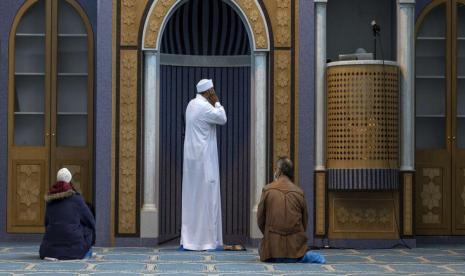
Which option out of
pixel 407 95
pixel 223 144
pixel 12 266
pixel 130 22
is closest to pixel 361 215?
pixel 407 95

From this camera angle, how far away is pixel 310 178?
13031 mm

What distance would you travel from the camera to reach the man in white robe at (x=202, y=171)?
12633 millimetres

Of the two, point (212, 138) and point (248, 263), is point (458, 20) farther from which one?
point (248, 263)

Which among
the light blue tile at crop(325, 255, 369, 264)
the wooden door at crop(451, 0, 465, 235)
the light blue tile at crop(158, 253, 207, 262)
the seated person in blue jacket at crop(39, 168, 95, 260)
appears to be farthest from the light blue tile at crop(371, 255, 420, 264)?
the seated person in blue jacket at crop(39, 168, 95, 260)

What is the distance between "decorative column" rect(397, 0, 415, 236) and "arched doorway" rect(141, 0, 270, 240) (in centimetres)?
160

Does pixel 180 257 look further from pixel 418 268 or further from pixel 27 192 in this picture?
pixel 27 192

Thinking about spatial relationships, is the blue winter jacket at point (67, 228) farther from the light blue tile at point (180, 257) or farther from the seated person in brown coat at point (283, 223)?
the seated person in brown coat at point (283, 223)

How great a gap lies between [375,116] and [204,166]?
2.07m

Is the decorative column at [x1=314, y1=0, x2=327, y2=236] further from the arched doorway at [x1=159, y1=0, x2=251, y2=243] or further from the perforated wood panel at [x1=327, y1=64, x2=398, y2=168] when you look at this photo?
the arched doorway at [x1=159, y1=0, x2=251, y2=243]

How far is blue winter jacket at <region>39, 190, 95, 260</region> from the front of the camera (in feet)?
36.6

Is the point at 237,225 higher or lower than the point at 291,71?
lower

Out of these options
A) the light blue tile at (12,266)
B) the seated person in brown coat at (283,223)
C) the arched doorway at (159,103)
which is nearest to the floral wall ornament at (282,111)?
the arched doorway at (159,103)

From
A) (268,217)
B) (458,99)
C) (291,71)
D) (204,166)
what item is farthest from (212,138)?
(458,99)

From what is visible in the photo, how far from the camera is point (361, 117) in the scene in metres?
13.0
